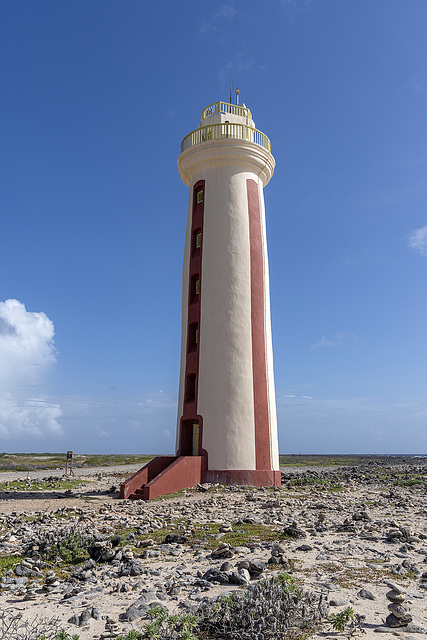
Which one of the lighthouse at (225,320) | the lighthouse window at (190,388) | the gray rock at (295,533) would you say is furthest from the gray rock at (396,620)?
the lighthouse window at (190,388)

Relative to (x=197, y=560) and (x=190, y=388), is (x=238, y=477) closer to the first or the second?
(x=190, y=388)

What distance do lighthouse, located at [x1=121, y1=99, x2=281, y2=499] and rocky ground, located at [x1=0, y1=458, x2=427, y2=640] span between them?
21.5 ft

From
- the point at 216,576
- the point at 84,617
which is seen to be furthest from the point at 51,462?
the point at 84,617

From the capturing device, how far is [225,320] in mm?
23656

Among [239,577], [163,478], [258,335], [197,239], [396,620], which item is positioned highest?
[197,239]

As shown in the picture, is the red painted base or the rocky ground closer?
the rocky ground

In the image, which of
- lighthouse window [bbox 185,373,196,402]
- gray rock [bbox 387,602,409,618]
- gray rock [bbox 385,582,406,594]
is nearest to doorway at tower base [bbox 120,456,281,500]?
lighthouse window [bbox 185,373,196,402]

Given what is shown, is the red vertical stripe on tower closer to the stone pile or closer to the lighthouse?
the lighthouse

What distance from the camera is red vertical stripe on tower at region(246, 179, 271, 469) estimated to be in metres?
22.9

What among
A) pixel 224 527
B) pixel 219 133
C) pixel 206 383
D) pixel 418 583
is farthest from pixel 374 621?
pixel 219 133

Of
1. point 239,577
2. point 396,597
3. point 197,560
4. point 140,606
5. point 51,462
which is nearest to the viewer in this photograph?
point 396,597

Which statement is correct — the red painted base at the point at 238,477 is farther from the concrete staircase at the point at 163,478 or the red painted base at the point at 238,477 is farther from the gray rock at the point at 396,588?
the gray rock at the point at 396,588

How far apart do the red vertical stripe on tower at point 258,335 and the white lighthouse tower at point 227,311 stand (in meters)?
0.05

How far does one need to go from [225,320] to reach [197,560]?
1559 centimetres
